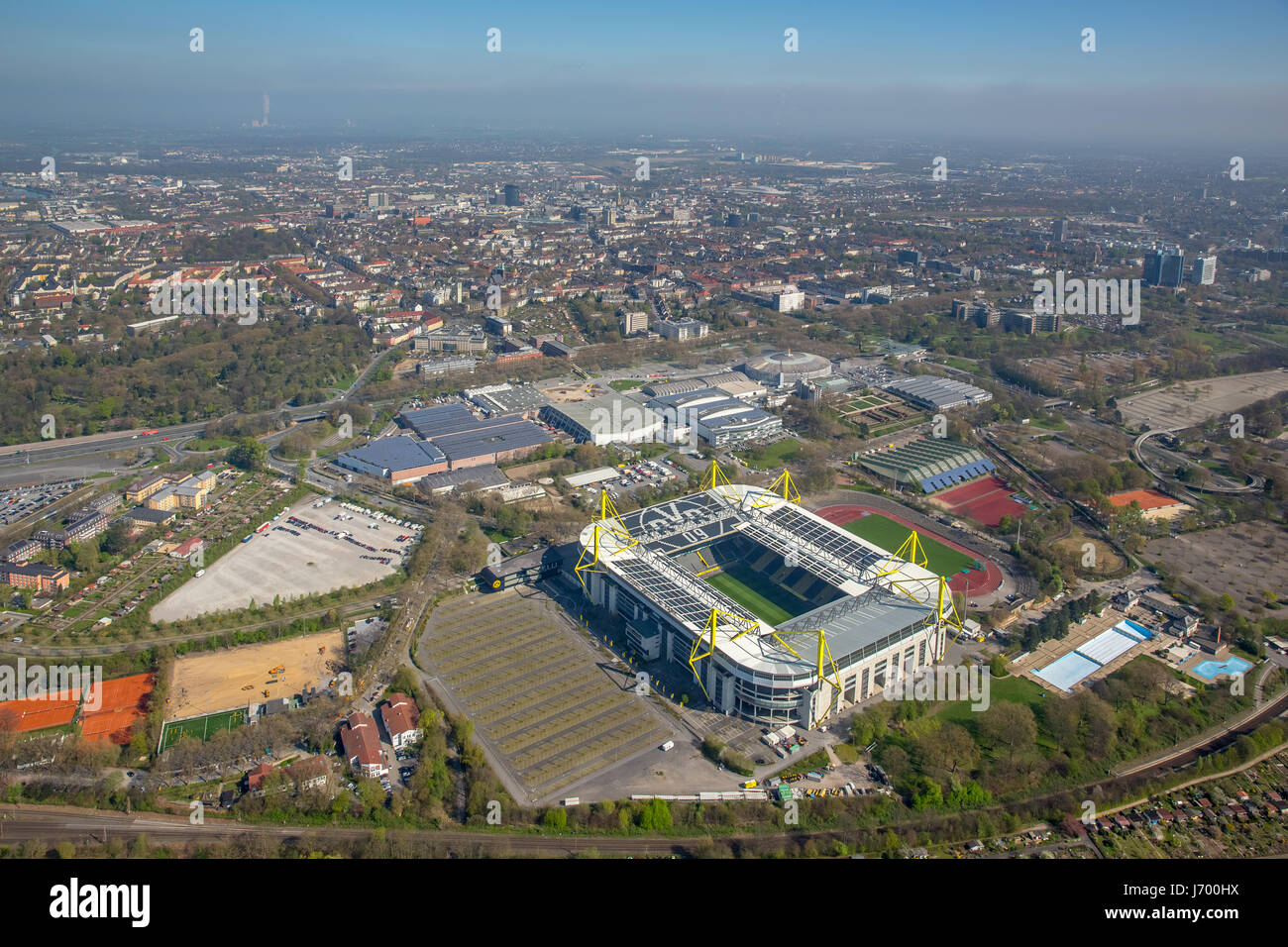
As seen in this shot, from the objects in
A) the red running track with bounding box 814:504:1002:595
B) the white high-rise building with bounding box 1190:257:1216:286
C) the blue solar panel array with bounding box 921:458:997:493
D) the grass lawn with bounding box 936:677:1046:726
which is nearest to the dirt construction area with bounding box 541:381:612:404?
the red running track with bounding box 814:504:1002:595

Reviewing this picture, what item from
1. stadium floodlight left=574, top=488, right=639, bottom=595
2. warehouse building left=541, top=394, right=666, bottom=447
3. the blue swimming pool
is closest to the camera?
the blue swimming pool

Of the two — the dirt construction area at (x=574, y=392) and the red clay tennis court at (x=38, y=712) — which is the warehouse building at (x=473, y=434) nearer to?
the dirt construction area at (x=574, y=392)

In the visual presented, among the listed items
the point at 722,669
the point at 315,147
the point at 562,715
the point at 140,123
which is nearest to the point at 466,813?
the point at 562,715

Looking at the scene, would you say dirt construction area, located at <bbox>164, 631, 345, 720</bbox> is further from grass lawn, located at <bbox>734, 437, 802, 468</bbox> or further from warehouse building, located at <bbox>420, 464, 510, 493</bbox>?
grass lawn, located at <bbox>734, 437, 802, 468</bbox>

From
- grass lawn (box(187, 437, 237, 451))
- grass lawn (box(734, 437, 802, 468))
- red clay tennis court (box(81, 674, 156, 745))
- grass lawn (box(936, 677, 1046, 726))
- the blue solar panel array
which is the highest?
grass lawn (box(187, 437, 237, 451))

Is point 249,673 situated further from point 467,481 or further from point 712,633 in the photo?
point 467,481

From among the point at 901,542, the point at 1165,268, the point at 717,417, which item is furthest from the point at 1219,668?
the point at 1165,268

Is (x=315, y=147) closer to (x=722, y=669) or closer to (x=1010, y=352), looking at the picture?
(x=1010, y=352)
